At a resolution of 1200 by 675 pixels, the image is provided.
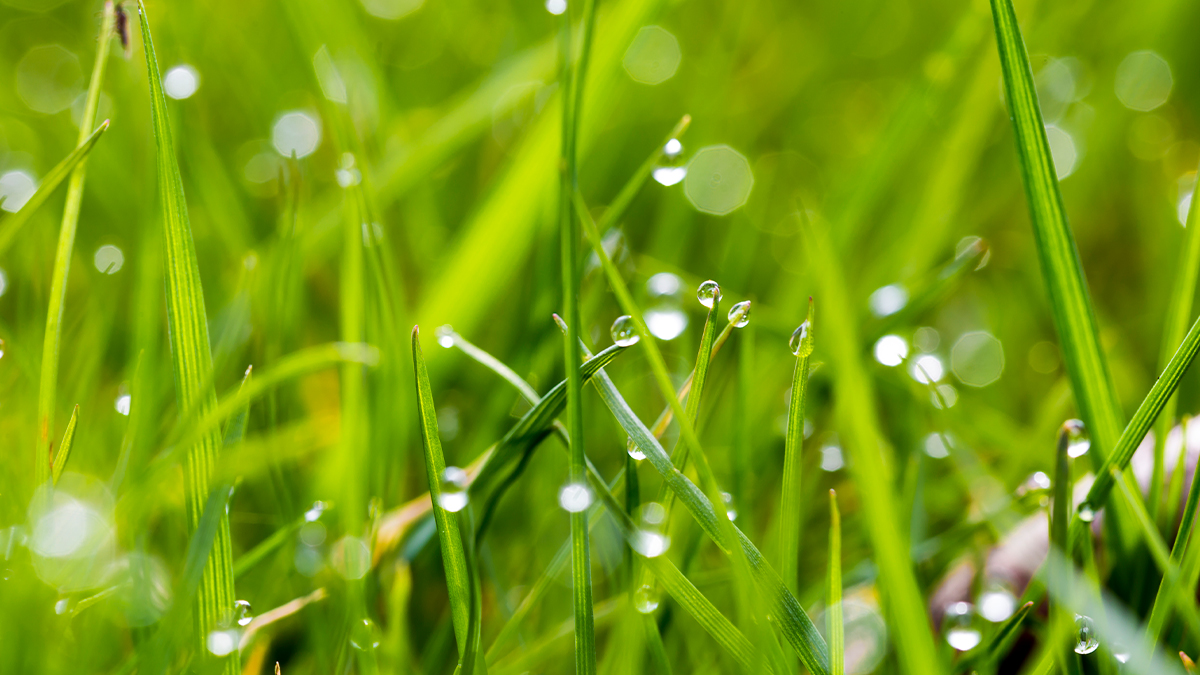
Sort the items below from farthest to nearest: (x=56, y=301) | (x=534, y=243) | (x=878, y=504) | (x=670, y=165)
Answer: (x=534, y=243) < (x=670, y=165) < (x=56, y=301) < (x=878, y=504)

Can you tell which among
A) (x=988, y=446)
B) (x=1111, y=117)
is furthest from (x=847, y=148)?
(x=988, y=446)

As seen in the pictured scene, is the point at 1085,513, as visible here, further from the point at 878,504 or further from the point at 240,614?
the point at 240,614

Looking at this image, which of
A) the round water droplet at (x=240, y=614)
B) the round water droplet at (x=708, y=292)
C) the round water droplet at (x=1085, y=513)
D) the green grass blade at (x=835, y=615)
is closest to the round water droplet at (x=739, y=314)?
the round water droplet at (x=708, y=292)

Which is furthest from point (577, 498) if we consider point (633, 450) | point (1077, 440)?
point (1077, 440)

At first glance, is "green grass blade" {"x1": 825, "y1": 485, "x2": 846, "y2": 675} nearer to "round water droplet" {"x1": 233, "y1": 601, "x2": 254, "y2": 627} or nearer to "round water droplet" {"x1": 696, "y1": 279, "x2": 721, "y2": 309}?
"round water droplet" {"x1": 696, "y1": 279, "x2": 721, "y2": 309}

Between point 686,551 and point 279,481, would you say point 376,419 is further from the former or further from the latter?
point 686,551

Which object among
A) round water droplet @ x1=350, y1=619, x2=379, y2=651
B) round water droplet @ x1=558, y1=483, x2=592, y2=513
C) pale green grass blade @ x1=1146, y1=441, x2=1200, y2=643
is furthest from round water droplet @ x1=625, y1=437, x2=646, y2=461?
pale green grass blade @ x1=1146, y1=441, x2=1200, y2=643
